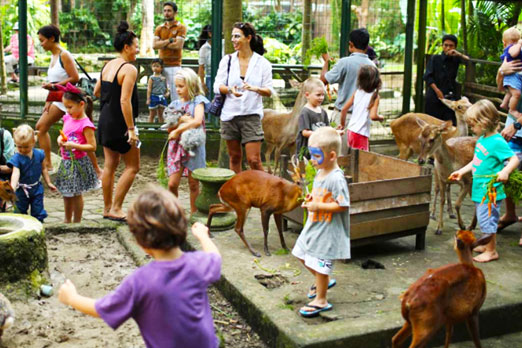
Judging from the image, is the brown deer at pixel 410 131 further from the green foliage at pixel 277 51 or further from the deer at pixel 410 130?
the green foliage at pixel 277 51

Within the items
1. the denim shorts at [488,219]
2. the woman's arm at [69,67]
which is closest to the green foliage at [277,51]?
the woman's arm at [69,67]

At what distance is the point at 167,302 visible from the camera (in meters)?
3.29

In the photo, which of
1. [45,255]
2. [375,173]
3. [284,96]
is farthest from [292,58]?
[45,255]

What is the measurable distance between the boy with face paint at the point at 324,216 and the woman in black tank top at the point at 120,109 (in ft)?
9.30

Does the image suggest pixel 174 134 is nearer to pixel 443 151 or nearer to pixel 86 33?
pixel 443 151

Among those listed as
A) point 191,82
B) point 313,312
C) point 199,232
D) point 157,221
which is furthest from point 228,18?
point 157,221

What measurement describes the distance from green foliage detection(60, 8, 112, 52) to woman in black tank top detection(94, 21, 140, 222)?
5.23 m

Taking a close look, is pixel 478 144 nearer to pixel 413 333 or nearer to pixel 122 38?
pixel 413 333

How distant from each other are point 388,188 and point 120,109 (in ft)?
9.88

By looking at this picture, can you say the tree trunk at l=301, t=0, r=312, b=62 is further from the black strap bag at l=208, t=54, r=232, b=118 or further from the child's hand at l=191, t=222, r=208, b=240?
the child's hand at l=191, t=222, r=208, b=240

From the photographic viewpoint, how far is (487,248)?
6.83m

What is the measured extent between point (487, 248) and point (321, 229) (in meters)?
2.26

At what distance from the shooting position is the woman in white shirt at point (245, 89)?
7926 millimetres

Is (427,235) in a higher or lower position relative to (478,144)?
lower
